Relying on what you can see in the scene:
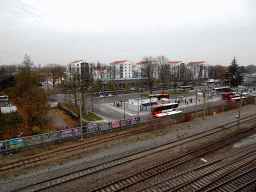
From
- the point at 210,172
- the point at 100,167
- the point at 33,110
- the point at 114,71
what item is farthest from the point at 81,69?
the point at 210,172

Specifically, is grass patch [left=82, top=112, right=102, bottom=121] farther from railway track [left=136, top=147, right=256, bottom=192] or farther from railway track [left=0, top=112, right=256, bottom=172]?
railway track [left=136, top=147, right=256, bottom=192]

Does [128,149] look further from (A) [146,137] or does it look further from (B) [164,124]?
(B) [164,124]

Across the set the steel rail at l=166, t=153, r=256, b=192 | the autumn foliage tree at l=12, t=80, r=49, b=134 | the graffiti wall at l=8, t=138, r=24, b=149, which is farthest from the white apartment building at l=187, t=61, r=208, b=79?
the graffiti wall at l=8, t=138, r=24, b=149

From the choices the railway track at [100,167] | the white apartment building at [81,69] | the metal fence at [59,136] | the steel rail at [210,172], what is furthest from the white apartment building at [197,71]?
the steel rail at [210,172]

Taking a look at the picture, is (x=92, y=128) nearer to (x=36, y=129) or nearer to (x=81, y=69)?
(x=36, y=129)

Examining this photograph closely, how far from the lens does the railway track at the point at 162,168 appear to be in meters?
10.6

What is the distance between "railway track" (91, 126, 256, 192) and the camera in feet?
34.7

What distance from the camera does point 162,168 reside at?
12.7 m

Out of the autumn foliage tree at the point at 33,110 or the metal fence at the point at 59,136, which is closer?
the metal fence at the point at 59,136

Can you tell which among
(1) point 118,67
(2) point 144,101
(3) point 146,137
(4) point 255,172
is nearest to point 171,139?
(3) point 146,137

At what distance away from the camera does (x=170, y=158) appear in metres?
14.3

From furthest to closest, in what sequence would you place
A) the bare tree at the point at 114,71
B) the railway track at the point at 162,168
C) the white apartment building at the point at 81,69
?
the bare tree at the point at 114,71 < the white apartment building at the point at 81,69 < the railway track at the point at 162,168

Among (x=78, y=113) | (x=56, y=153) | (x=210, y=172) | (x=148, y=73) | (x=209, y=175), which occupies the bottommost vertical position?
(x=56, y=153)

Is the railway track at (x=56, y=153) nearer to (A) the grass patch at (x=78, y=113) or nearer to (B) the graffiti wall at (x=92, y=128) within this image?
(B) the graffiti wall at (x=92, y=128)
